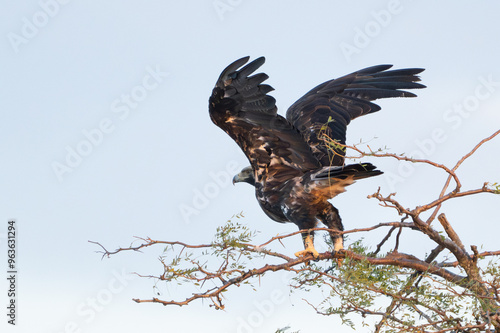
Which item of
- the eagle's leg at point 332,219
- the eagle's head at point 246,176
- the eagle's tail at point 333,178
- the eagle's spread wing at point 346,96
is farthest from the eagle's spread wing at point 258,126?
the eagle's spread wing at point 346,96

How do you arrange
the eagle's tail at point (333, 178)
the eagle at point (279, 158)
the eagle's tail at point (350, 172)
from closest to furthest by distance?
the eagle's tail at point (350, 172), the eagle's tail at point (333, 178), the eagle at point (279, 158)

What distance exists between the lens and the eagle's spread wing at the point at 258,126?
242 inches

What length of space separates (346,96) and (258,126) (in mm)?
2632

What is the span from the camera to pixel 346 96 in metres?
8.73

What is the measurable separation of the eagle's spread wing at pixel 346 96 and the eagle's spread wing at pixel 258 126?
3.30ft

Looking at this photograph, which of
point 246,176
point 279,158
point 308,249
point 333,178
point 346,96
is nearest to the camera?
point 308,249

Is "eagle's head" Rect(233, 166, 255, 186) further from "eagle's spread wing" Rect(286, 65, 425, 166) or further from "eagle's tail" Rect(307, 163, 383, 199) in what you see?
"eagle's tail" Rect(307, 163, 383, 199)

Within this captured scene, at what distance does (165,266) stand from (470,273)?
2488 millimetres

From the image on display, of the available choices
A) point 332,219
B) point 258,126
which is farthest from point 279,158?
point 332,219

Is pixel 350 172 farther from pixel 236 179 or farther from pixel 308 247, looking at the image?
pixel 236 179

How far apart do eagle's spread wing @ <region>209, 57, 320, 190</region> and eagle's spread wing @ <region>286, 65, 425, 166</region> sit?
100cm

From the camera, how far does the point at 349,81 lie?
29.5ft

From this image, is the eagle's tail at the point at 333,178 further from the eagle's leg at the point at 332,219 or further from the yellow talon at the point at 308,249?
the yellow talon at the point at 308,249

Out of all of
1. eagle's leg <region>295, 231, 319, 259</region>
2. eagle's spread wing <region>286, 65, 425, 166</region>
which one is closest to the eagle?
eagle's leg <region>295, 231, 319, 259</region>
